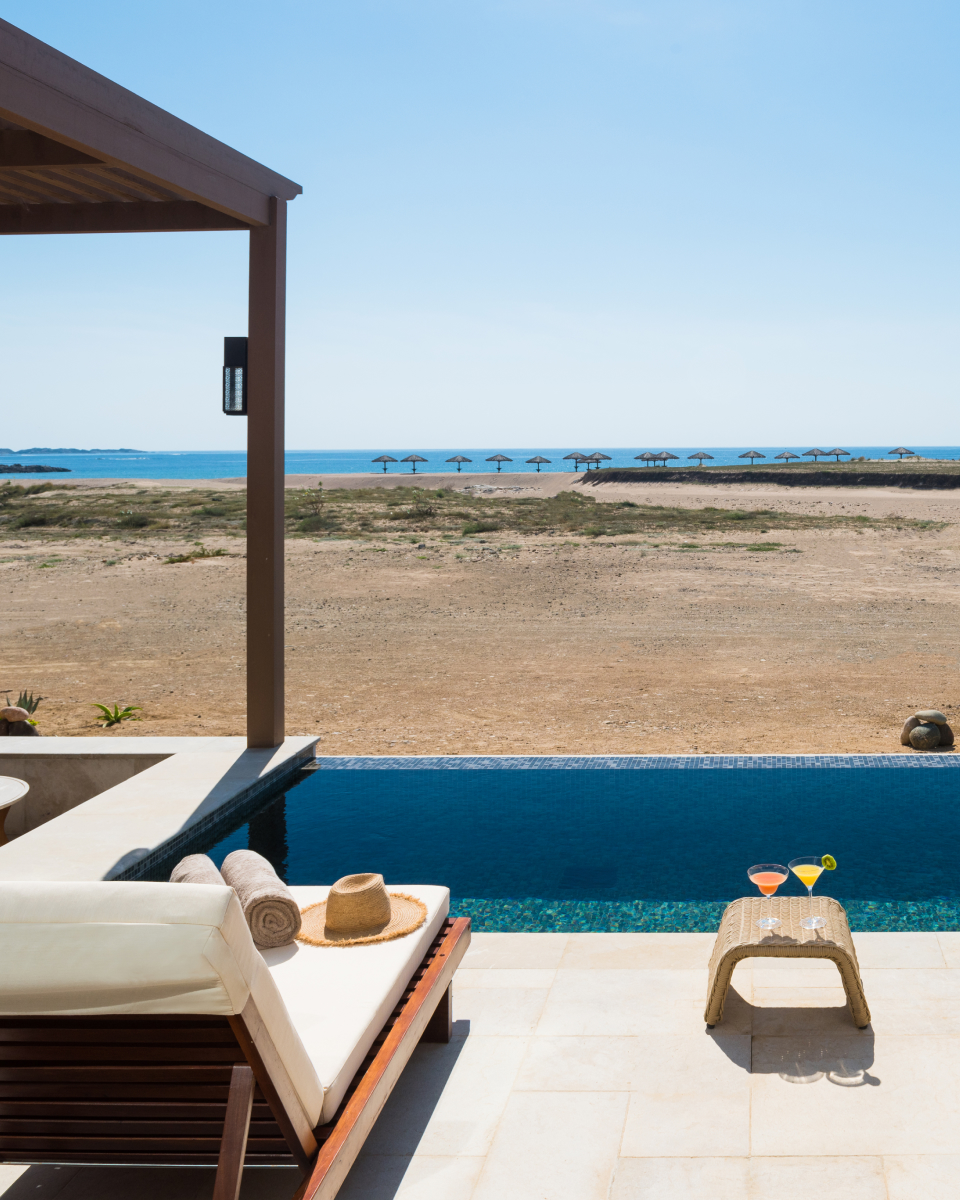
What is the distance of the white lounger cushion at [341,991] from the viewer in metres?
2.50

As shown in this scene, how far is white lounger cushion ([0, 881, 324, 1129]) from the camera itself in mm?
1846

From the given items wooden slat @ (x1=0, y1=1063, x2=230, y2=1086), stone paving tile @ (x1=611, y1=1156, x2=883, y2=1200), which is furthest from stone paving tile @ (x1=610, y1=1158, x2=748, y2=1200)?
wooden slat @ (x1=0, y1=1063, x2=230, y2=1086)

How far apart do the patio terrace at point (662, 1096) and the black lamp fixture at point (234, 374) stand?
165 inches

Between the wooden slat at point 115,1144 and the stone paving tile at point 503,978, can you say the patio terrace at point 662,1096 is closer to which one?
the stone paving tile at point 503,978

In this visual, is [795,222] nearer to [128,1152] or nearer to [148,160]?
[148,160]

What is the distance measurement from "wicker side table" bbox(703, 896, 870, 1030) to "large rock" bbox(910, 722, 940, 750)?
5057mm

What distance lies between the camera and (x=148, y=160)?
505 cm

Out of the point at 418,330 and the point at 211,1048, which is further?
the point at 418,330

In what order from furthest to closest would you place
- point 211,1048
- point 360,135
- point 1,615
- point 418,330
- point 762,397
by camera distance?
point 762,397 → point 418,330 → point 1,615 → point 360,135 → point 211,1048

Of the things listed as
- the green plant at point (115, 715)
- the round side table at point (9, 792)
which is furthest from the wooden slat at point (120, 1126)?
the green plant at point (115, 715)

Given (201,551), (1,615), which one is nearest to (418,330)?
(201,551)

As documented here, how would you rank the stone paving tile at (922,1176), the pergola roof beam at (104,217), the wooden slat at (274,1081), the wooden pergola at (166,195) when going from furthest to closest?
the pergola roof beam at (104,217) < the wooden pergola at (166,195) < the stone paving tile at (922,1176) < the wooden slat at (274,1081)

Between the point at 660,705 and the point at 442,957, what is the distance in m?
6.71

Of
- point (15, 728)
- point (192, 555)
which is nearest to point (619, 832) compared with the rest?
point (15, 728)
